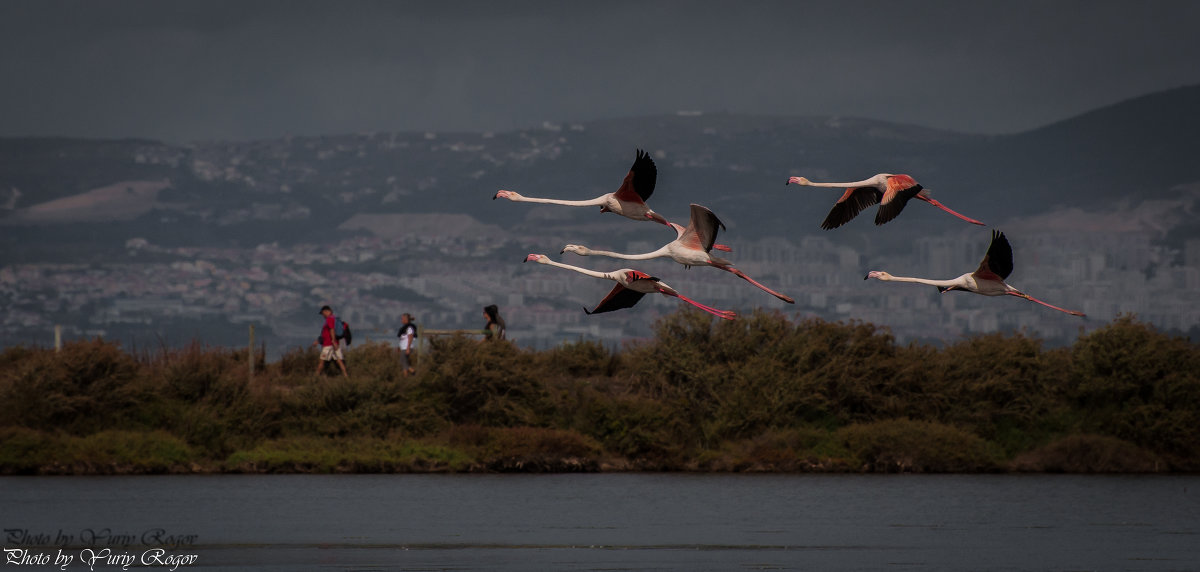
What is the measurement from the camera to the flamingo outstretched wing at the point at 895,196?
20.6m

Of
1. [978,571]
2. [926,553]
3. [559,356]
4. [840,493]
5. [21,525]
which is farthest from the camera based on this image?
[559,356]

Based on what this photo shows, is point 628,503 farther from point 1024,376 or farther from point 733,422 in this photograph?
point 1024,376

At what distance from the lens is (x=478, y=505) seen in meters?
39.0

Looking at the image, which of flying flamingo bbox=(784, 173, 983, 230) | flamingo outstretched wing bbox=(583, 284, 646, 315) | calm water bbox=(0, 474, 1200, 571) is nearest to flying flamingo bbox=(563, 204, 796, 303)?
flamingo outstretched wing bbox=(583, 284, 646, 315)

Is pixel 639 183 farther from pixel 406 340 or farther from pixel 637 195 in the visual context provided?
pixel 406 340

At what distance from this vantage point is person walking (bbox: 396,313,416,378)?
46312 millimetres

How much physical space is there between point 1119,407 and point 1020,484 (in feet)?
17.2

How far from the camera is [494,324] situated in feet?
149

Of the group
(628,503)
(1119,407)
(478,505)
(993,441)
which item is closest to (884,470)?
(993,441)

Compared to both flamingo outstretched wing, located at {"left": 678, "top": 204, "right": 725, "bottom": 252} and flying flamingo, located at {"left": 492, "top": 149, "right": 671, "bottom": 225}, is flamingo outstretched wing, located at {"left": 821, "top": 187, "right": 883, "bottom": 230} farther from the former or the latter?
flying flamingo, located at {"left": 492, "top": 149, "right": 671, "bottom": 225}

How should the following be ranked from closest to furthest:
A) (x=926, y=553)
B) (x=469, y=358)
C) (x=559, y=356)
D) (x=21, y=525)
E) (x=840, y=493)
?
(x=926, y=553), (x=21, y=525), (x=840, y=493), (x=469, y=358), (x=559, y=356)

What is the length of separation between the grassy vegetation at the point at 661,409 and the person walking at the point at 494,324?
743mm

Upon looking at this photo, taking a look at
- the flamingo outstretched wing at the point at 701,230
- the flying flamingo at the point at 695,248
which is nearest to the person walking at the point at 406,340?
the flying flamingo at the point at 695,248

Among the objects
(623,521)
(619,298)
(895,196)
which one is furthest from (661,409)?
(895,196)
